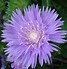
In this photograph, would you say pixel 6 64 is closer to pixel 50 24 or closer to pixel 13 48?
pixel 13 48

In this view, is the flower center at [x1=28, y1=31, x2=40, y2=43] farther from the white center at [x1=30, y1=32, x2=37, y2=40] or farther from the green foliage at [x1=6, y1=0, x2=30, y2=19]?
the green foliage at [x1=6, y1=0, x2=30, y2=19]

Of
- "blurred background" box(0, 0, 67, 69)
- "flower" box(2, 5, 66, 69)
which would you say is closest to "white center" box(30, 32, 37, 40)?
"flower" box(2, 5, 66, 69)

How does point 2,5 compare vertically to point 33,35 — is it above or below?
above

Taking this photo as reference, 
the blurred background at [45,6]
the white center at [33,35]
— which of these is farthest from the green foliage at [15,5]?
the white center at [33,35]

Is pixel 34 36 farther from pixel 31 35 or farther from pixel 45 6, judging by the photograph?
pixel 45 6

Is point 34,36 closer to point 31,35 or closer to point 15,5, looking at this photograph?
point 31,35

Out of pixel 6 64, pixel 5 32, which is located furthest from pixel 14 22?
pixel 6 64

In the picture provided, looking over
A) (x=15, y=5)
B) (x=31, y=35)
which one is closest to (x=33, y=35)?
(x=31, y=35)

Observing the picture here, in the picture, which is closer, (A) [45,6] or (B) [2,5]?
(A) [45,6]

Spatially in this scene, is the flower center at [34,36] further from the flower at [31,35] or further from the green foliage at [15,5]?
the green foliage at [15,5]
